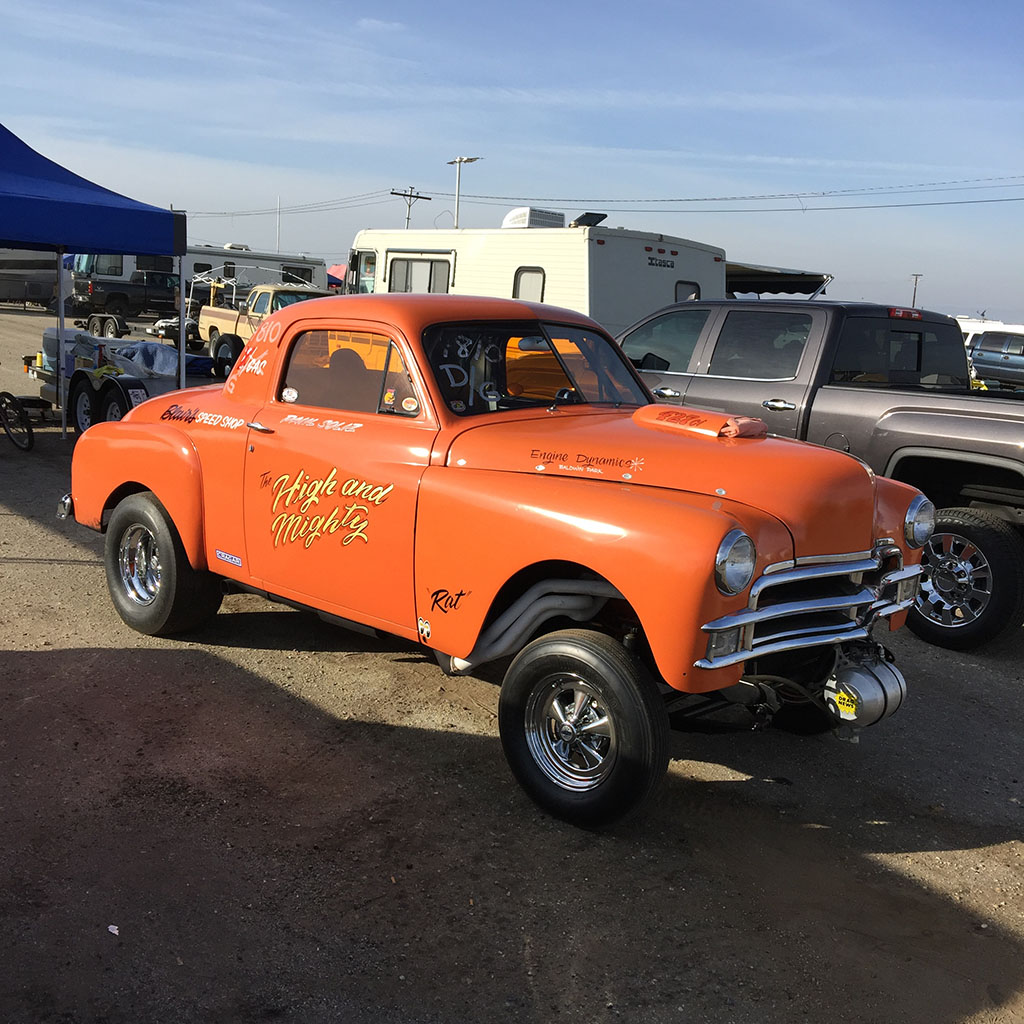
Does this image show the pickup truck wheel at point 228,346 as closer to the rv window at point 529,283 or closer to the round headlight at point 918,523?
the rv window at point 529,283

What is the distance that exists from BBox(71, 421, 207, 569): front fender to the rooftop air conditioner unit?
33.0 ft

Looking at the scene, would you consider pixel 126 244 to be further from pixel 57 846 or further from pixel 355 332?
pixel 57 846

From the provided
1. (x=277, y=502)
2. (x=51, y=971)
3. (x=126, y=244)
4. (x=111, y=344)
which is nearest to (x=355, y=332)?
(x=277, y=502)

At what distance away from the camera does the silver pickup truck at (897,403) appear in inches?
241

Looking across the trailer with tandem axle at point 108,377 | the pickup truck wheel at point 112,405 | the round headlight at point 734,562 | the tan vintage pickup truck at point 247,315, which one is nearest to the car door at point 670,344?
the round headlight at point 734,562

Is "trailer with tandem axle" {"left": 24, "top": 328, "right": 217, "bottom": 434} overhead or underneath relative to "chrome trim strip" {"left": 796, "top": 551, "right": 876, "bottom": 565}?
underneath

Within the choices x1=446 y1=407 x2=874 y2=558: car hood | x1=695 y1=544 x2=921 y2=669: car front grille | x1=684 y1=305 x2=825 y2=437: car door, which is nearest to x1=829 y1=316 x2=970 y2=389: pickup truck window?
x1=684 y1=305 x2=825 y2=437: car door

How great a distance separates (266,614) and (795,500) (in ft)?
12.0

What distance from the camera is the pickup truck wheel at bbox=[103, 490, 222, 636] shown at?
548 cm

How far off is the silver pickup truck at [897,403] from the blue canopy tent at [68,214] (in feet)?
18.0

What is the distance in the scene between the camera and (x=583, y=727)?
382cm

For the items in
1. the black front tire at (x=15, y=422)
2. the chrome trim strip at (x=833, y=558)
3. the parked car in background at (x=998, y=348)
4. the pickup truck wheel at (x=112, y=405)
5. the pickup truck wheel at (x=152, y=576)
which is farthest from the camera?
the parked car in background at (x=998, y=348)

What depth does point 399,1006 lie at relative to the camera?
113 inches

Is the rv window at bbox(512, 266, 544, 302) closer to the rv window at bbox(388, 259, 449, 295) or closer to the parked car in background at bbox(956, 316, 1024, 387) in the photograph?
the rv window at bbox(388, 259, 449, 295)
